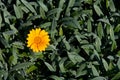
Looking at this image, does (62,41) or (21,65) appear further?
(62,41)

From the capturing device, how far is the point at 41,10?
336 centimetres

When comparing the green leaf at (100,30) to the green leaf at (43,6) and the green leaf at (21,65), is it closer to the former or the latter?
the green leaf at (43,6)

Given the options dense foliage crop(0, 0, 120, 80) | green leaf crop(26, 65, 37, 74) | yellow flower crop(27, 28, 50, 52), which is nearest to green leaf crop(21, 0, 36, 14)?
dense foliage crop(0, 0, 120, 80)

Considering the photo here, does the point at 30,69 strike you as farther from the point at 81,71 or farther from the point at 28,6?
Answer: the point at 28,6

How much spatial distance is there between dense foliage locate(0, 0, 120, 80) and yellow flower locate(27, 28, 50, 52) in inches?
5.7

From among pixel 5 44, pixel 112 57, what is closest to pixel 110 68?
pixel 112 57

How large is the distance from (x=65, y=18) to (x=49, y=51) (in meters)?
0.32

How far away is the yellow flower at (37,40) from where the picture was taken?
3.07m

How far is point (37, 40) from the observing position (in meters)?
3.12

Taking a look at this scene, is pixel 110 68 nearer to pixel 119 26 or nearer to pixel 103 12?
pixel 119 26

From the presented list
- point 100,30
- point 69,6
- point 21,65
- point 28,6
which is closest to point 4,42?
point 21,65

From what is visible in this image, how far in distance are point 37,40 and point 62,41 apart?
0.27m

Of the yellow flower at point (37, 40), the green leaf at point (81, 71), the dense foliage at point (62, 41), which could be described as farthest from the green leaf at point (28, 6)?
the green leaf at point (81, 71)

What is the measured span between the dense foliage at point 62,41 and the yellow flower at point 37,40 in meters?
0.14
